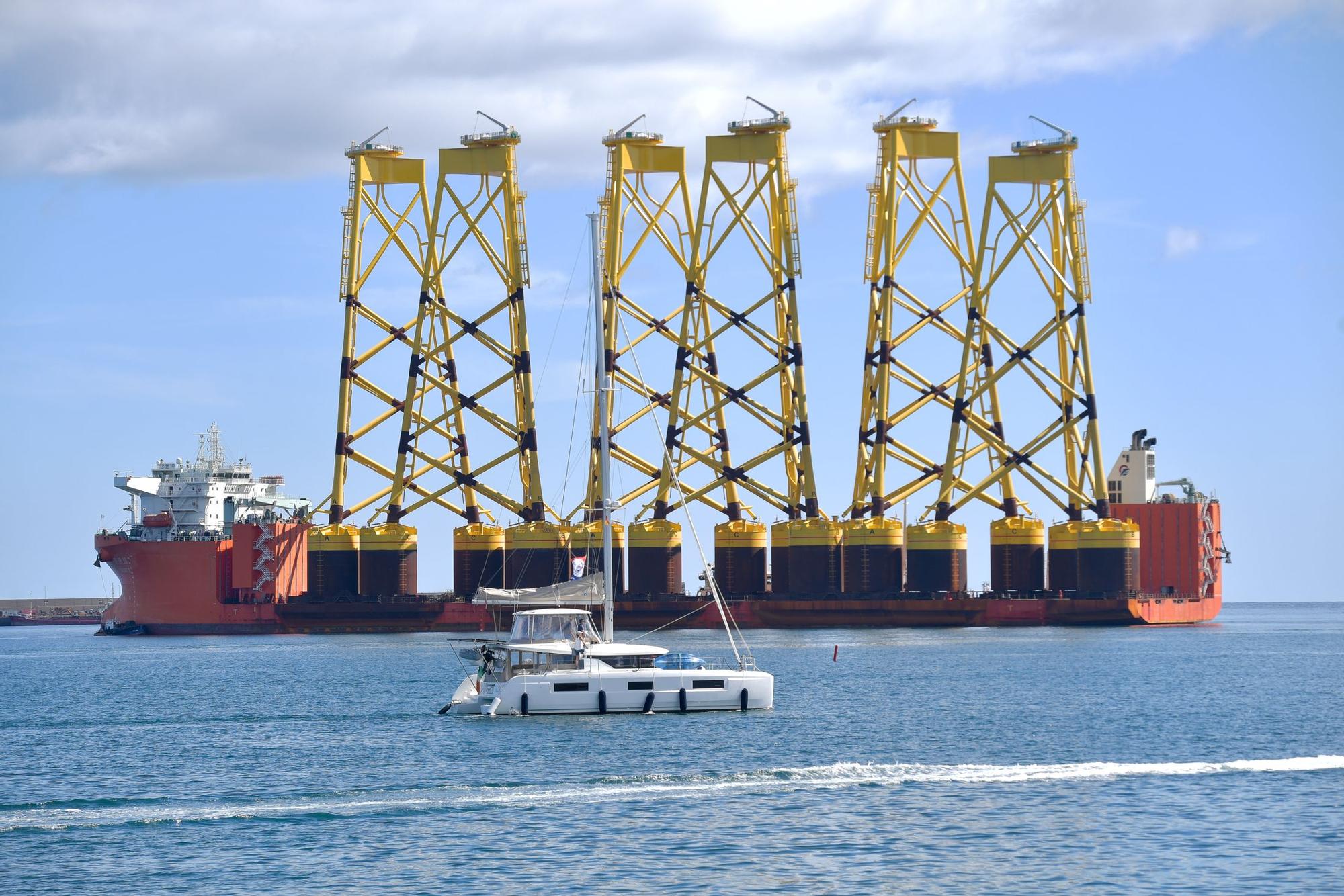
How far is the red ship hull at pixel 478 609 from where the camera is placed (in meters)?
88.6

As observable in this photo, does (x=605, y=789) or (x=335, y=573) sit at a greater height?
(x=335, y=573)

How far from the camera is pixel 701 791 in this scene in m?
35.7

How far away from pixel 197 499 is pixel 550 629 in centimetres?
6050

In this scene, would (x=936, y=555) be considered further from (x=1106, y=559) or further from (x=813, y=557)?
(x=1106, y=559)

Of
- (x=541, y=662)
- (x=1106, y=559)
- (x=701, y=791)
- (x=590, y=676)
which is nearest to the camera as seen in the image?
(x=701, y=791)

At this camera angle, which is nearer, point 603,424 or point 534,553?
point 603,424

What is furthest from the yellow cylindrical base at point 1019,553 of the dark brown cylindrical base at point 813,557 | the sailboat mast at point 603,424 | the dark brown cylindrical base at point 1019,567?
the sailboat mast at point 603,424

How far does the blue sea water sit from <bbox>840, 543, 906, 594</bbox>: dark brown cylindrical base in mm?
28562

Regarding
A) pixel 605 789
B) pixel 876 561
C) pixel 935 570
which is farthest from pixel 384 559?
pixel 605 789

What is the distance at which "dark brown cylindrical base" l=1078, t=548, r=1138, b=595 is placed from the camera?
8794 centimetres

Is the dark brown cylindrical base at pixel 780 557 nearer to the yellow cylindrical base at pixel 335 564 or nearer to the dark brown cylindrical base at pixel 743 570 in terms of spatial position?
the dark brown cylindrical base at pixel 743 570

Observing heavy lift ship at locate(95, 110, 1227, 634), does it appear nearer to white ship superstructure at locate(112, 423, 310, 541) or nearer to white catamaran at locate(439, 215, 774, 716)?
white ship superstructure at locate(112, 423, 310, 541)

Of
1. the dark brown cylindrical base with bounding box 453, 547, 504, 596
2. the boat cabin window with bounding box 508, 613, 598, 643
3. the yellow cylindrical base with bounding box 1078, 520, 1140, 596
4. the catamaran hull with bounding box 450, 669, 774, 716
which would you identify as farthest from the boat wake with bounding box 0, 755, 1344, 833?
the dark brown cylindrical base with bounding box 453, 547, 504, 596

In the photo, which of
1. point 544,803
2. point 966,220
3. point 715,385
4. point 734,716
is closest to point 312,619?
point 715,385
